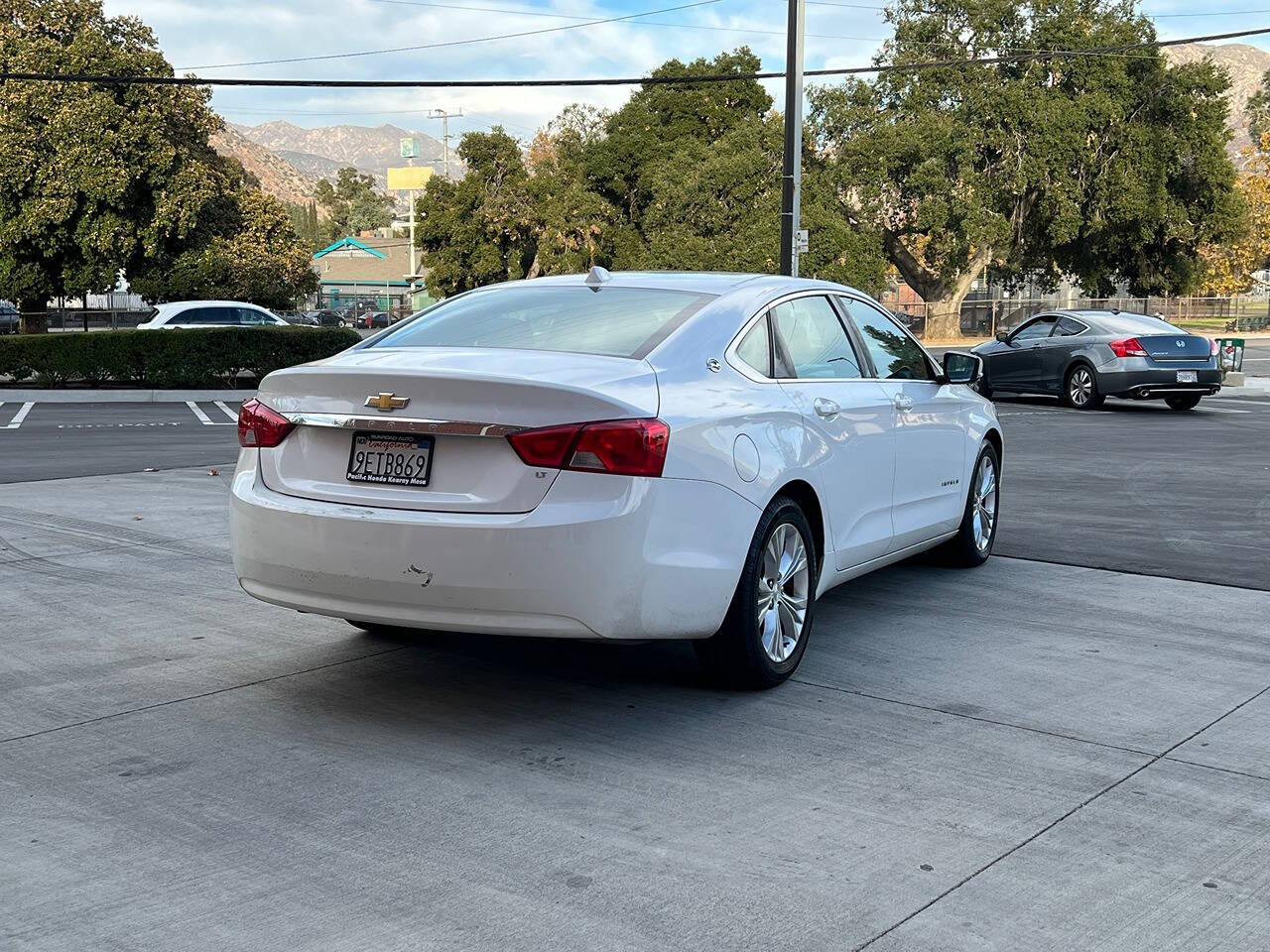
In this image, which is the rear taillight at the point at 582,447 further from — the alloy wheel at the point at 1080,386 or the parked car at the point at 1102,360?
the alloy wheel at the point at 1080,386

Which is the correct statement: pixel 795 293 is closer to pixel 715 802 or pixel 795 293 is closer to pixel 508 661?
pixel 508 661

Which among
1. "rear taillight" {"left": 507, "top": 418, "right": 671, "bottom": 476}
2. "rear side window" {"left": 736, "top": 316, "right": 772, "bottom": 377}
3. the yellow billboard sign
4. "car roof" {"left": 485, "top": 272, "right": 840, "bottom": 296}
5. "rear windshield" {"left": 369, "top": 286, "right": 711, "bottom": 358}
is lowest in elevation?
"rear taillight" {"left": 507, "top": 418, "right": 671, "bottom": 476}

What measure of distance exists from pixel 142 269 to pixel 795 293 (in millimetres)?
37541

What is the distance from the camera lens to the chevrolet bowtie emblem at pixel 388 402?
4.95 m

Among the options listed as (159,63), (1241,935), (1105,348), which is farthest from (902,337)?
(159,63)

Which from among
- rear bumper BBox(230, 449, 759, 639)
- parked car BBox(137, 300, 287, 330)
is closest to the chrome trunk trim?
rear bumper BBox(230, 449, 759, 639)

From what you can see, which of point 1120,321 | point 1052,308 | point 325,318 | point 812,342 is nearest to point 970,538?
point 812,342

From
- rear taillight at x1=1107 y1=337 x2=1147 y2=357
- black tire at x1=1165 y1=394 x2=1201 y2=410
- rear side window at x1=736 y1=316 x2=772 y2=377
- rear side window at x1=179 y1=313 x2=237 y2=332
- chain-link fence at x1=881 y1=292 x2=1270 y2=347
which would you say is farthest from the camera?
chain-link fence at x1=881 y1=292 x2=1270 y2=347

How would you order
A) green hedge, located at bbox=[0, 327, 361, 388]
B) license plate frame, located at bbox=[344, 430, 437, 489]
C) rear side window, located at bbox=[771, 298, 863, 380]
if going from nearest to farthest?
license plate frame, located at bbox=[344, 430, 437, 489]
rear side window, located at bbox=[771, 298, 863, 380]
green hedge, located at bbox=[0, 327, 361, 388]

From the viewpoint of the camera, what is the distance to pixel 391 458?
5.00m

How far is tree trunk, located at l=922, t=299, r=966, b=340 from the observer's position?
54531mm

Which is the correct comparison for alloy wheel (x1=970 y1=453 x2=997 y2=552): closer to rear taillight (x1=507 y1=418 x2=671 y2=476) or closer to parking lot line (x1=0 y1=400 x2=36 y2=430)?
rear taillight (x1=507 y1=418 x2=671 y2=476)

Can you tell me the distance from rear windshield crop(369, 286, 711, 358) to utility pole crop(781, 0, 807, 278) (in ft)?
55.0

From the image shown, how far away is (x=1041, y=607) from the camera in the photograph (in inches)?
282
